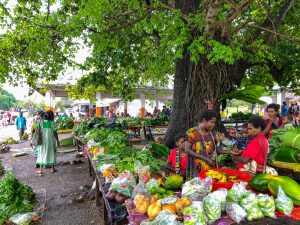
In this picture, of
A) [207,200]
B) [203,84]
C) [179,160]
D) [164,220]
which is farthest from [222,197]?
[203,84]

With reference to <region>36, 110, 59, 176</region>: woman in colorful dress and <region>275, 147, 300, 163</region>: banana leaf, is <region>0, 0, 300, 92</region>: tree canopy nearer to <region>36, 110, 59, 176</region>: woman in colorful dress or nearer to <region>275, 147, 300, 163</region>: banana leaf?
<region>36, 110, 59, 176</region>: woman in colorful dress

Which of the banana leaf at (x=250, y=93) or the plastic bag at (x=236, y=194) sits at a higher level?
the banana leaf at (x=250, y=93)

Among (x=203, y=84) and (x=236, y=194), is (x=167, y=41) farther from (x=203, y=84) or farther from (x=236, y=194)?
(x=236, y=194)

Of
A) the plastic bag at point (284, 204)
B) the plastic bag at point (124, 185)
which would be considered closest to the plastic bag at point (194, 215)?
the plastic bag at point (284, 204)

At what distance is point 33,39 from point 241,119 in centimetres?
1171

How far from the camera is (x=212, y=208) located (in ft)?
7.69

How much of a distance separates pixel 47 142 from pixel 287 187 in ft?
24.0

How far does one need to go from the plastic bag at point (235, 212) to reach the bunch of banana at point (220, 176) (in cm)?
66

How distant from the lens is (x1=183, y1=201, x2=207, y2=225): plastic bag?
2275mm

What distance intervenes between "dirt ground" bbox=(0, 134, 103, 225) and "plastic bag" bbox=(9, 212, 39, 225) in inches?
10.0

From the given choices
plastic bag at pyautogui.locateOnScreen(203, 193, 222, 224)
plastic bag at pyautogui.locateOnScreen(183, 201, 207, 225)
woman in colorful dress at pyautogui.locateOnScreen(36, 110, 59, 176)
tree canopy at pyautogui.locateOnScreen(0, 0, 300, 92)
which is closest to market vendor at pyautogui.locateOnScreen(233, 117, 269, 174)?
plastic bag at pyautogui.locateOnScreen(203, 193, 222, 224)

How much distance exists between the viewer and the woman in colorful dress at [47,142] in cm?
856

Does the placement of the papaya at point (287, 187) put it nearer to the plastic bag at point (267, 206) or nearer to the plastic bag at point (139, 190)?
the plastic bag at point (267, 206)

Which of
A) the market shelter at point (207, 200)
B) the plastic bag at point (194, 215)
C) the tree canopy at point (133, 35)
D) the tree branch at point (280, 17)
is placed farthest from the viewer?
the tree branch at point (280, 17)
